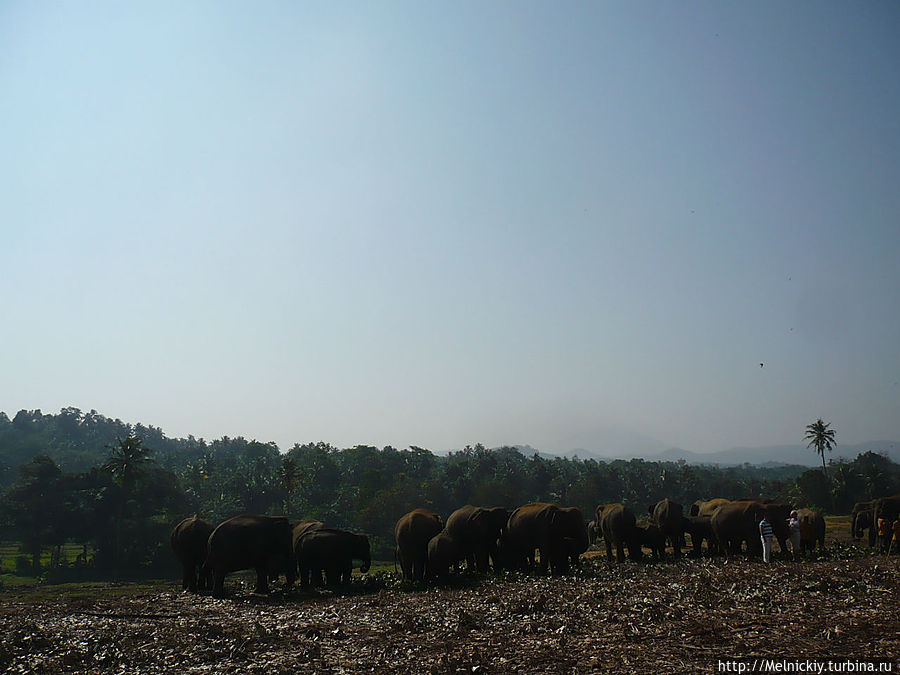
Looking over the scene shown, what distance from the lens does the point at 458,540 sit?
23.6 meters

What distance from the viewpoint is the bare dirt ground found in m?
9.80

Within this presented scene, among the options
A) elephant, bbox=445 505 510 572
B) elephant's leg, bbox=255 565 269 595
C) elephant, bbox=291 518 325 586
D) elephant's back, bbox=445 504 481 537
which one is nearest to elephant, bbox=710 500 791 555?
elephant, bbox=445 505 510 572

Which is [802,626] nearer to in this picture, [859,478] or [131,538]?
[131,538]

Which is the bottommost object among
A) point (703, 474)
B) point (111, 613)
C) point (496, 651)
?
point (703, 474)

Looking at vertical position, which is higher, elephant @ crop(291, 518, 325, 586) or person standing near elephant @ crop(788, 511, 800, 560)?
elephant @ crop(291, 518, 325, 586)

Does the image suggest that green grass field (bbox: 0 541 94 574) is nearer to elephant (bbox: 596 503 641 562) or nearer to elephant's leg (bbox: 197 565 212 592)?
elephant's leg (bbox: 197 565 212 592)

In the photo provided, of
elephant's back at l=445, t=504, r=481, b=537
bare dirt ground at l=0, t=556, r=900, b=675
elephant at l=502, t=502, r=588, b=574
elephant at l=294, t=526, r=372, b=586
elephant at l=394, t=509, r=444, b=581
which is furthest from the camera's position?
elephant's back at l=445, t=504, r=481, b=537

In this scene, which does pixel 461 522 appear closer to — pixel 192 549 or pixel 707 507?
pixel 192 549

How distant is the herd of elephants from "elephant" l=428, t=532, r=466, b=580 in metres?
0.04

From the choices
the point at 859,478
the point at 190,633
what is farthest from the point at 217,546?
the point at 859,478

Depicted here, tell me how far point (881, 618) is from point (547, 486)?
352ft

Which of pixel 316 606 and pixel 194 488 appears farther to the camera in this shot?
pixel 194 488

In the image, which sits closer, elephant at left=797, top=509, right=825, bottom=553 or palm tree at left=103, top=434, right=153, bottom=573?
elephant at left=797, top=509, right=825, bottom=553

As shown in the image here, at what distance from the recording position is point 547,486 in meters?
114
